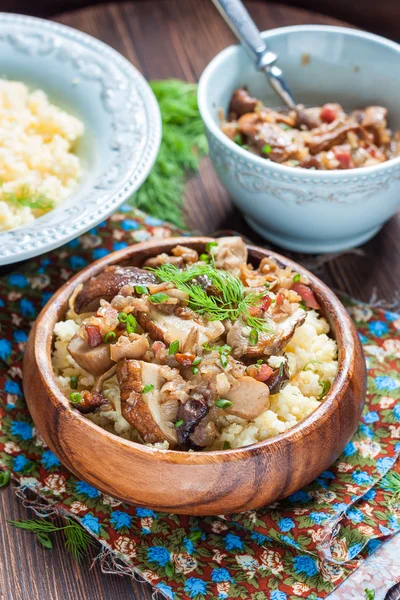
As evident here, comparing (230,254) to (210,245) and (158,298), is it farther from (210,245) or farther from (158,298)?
(158,298)

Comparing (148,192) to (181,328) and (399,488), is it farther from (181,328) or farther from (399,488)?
(399,488)

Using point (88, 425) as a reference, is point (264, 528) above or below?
below

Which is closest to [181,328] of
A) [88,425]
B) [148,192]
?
[88,425]

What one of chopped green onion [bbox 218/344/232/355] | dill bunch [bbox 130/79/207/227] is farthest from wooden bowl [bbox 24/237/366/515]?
dill bunch [bbox 130/79/207/227]

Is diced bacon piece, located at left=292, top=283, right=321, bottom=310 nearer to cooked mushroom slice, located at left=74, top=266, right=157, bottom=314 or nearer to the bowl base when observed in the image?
cooked mushroom slice, located at left=74, top=266, right=157, bottom=314

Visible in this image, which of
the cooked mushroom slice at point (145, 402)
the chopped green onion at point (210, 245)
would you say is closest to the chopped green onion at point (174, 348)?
the cooked mushroom slice at point (145, 402)

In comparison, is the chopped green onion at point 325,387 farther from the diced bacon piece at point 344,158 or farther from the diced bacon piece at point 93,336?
the diced bacon piece at point 344,158

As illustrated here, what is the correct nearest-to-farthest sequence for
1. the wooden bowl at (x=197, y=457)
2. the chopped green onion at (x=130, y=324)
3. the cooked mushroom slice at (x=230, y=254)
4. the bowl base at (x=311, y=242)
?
the wooden bowl at (x=197, y=457) → the chopped green onion at (x=130, y=324) → the cooked mushroom slice at (x=230, y=254) → the bowl base at (x=311, y=242)
